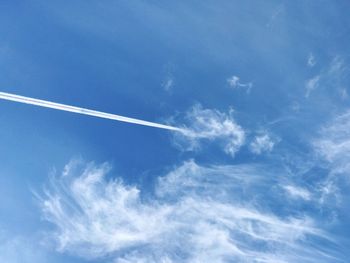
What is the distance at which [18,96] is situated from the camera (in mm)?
86250

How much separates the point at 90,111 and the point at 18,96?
19.2m

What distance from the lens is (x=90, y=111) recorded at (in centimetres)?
8900

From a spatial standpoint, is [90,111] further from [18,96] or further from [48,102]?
[18,96]

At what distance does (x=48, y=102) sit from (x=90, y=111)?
11935 millimetres

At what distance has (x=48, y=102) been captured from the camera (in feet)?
292

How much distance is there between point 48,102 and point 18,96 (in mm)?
7608

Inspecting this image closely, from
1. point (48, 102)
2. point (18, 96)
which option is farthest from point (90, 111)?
point (18, 96)
